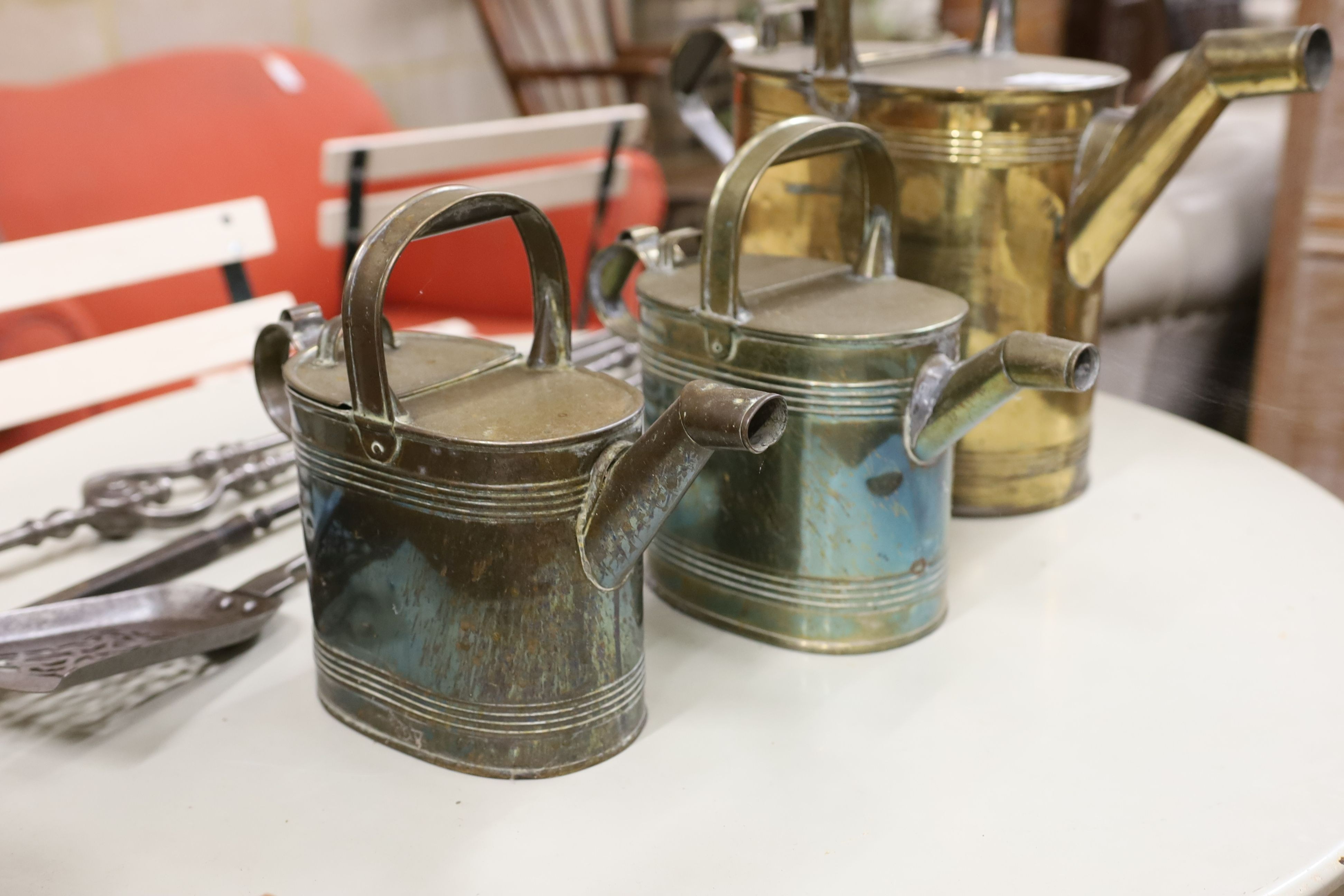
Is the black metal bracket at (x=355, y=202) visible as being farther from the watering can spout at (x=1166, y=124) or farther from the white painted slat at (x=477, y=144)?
the watering can spout at (x=1166, y=124)

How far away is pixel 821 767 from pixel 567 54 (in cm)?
282

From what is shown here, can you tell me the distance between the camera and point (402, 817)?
0.61 metres

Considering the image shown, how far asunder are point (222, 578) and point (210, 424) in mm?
305

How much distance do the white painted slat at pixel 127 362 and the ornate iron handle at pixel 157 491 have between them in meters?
0.26

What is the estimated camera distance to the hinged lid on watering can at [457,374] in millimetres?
597

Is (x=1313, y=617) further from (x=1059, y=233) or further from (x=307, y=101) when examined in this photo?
(x=307, y=101)

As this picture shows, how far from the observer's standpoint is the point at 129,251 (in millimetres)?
1291

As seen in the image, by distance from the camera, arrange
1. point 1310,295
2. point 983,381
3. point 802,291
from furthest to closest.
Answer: point 1310,295
point 802,291
point 983,381

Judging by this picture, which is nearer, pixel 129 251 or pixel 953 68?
pixel 953 68

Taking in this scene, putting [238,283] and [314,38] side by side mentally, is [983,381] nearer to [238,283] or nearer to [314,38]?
[238,283]

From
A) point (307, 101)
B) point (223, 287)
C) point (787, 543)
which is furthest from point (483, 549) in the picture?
point (307, 101)

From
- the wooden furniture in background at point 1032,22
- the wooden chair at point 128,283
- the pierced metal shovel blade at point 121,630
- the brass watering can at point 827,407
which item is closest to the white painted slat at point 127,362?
the wooden chair at point 128,283

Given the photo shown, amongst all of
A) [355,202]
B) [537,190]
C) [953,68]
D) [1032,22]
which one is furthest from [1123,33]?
[953,68]

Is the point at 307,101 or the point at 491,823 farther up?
the point at 307,101
